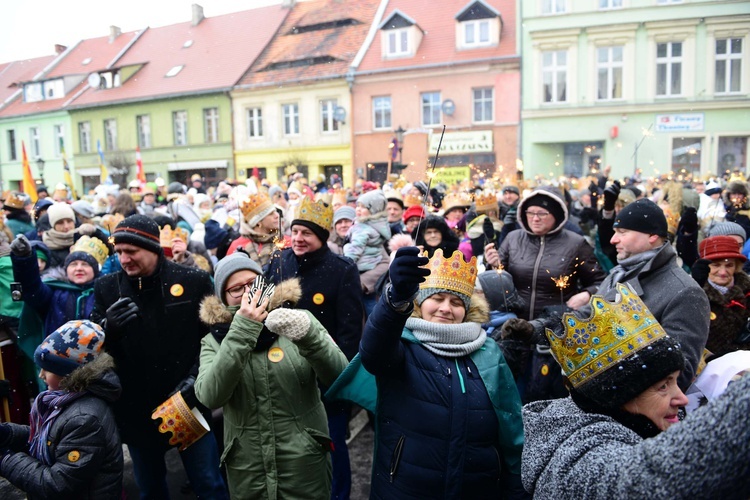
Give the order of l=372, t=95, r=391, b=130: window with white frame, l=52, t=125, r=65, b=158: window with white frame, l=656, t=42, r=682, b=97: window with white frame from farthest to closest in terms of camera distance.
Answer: l=52, t=125, r=65, b=158: window with white frame, l=372, t=95, r=391, b=130: window with white frame, l=656, t=42, r=682, b=97: window with white frame

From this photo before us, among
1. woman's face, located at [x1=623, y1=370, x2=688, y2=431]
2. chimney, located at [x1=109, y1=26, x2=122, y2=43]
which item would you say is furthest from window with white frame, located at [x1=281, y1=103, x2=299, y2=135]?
woman's face, located at [x1=623, y1=370, x2=688, y2=431]

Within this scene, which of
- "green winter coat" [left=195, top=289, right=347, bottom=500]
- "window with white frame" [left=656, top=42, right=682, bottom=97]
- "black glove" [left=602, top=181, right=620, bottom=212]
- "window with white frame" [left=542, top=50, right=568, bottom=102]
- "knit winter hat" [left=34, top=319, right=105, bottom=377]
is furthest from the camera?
"window with white frame" [left=542, top=50, right=568, bottom=102]

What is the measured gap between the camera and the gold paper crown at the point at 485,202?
665 cm

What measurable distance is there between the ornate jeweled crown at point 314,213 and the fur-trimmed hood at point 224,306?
0.97 meters

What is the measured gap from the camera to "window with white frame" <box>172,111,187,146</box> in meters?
29.8

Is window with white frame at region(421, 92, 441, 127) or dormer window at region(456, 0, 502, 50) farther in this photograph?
window with white frame at region(421, 92, 441, 127)

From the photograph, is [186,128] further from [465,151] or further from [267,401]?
[267,401]

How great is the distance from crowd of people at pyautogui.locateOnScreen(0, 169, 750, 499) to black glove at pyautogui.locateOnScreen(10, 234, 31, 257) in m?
0.01

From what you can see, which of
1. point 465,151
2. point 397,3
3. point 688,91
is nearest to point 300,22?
point 397,3

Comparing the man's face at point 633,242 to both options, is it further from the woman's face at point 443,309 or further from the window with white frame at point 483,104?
the window with white frame at point 483,104

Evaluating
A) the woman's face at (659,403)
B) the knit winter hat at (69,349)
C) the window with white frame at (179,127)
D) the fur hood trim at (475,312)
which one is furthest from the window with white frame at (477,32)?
the woman's face at (659,403)

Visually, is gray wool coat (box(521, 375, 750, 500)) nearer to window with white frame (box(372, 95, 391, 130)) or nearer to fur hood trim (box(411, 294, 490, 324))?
fur hood trim (box(411, 294, 490, 324))

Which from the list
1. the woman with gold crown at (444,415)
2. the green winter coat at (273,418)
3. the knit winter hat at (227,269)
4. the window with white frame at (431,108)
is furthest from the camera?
the window with white frame at (431,108)

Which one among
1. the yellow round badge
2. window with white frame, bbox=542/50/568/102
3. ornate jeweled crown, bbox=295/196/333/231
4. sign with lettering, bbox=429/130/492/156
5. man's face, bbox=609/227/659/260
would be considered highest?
window with white frame, bbox=542/50/568/102
